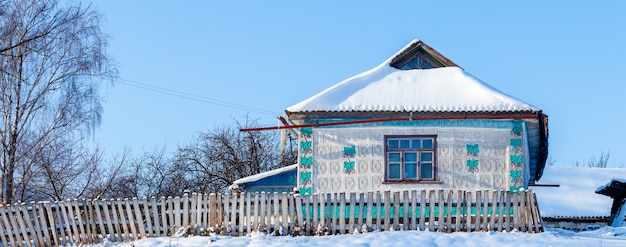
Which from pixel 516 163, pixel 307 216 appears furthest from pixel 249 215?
pixel 516 163

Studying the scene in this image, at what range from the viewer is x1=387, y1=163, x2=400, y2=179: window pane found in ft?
63.5

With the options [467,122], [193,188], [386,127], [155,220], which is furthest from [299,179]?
[193,188]

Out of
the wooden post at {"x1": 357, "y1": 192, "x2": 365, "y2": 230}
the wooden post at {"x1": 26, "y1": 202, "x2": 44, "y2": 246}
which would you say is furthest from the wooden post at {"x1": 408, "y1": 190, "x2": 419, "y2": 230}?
the wooden post at {"x1": 26, "y1": 202, "x2": 44, "y2": 246}

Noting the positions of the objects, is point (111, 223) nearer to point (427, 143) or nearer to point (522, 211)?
point (522, 211)

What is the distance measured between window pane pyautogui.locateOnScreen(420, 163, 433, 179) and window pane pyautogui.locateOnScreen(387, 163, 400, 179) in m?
0.54

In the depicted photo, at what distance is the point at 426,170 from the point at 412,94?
76.6 inches

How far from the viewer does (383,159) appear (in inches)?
763

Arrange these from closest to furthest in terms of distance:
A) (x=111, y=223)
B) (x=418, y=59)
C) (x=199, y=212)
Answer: (x=199, y=212)
(x=111, y=223)
(x=418, y=59)

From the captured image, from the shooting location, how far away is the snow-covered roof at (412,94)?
19328 millimetres

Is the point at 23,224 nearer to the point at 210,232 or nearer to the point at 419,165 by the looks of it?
the point at 210,232

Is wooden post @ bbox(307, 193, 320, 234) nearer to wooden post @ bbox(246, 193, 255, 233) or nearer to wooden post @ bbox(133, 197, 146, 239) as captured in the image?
wooden post @ bbox(246, 193, 255, 233)

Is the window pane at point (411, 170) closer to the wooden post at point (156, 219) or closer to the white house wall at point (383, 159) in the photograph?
the white house wall at point (383, 159)

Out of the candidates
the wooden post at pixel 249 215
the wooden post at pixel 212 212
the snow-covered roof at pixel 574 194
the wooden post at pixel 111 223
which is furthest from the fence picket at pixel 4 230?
the snow-covered roof at pixel 574 194

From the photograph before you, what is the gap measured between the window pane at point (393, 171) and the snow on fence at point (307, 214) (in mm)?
4190
